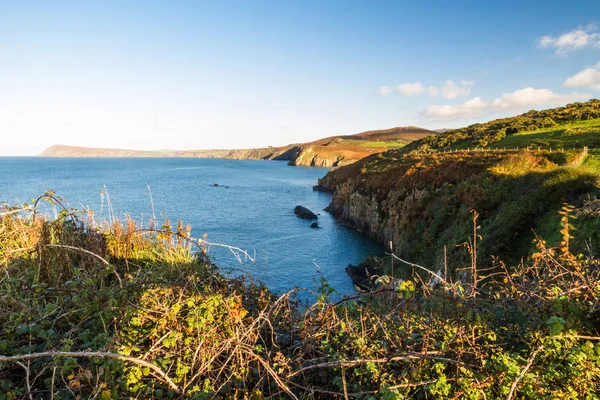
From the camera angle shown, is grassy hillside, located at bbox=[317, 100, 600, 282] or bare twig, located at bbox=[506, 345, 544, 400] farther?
grassy hillside, located at bbox=[317, 100, 600, 282]

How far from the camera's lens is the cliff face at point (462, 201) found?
1619 cm

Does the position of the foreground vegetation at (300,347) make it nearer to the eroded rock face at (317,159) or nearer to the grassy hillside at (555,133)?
the grassy hillside at (555,133)

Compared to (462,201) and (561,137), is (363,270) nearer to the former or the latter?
Answer: (462,201)

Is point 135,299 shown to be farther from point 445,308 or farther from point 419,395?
point 445,308

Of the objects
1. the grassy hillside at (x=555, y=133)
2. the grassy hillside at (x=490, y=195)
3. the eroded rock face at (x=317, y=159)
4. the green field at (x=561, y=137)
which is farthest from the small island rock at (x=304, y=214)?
the eroded rock face at (x=317, y=159)

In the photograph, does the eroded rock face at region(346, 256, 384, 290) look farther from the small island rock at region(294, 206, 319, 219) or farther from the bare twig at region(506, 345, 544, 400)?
the bare twig at region(506, 345, 544, 400)

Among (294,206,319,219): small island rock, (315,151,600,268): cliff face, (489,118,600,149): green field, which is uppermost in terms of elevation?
(489,118,600,149): green field

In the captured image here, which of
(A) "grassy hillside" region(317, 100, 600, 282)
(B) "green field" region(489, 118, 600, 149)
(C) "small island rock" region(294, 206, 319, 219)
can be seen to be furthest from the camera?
(C) "small island rock" region(294, 206, 319, 219)

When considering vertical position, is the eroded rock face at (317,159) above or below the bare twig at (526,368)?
above

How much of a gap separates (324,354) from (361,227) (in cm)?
3722

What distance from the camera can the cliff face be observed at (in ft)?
53.1

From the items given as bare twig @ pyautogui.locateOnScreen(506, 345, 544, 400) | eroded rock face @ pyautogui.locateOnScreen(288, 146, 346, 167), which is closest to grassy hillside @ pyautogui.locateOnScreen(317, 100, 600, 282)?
bare twig @ pyautogui.locateOnScreen(506, 345, 544, 400)

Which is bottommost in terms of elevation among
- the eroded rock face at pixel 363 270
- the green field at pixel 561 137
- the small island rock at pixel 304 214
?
the eroded rock face at pixel 363 270

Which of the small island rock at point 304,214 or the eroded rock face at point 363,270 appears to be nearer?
the eroded rock face at point 363,270
